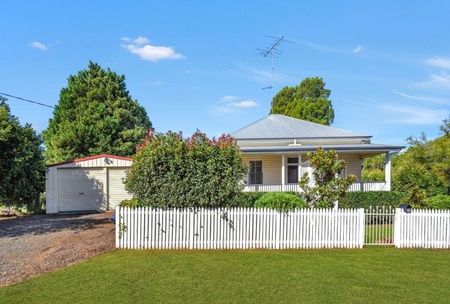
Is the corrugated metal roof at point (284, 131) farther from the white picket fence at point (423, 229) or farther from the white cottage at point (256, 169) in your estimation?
the white picket fence at point (423, 229)

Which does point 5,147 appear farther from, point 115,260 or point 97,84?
point 97,84

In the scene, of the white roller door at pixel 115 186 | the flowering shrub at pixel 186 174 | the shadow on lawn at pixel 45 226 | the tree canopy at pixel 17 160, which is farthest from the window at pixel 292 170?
the tree canopy at pixel 17 160

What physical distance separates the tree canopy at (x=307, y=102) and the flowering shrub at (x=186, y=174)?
1383 inches

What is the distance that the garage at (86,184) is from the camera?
21.4 m

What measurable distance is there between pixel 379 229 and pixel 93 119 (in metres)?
24.1

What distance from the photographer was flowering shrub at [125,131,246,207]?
11.8 metres

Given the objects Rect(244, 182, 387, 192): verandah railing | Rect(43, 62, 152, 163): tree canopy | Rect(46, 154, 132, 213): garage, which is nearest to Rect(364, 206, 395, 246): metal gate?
Rect(244, 182, 387, 192): verandah railing

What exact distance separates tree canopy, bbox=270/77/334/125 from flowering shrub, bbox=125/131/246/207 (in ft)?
115

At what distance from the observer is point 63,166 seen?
21609 millimetres

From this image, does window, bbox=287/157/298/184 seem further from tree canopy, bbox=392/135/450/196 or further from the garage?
the garage

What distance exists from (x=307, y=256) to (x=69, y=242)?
6.45m

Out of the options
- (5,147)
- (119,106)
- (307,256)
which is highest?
(119,106)

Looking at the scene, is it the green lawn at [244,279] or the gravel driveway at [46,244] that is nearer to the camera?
the green lawn at [244,279]

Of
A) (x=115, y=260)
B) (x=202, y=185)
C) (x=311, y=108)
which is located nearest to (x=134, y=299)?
(x=115, y=260)
